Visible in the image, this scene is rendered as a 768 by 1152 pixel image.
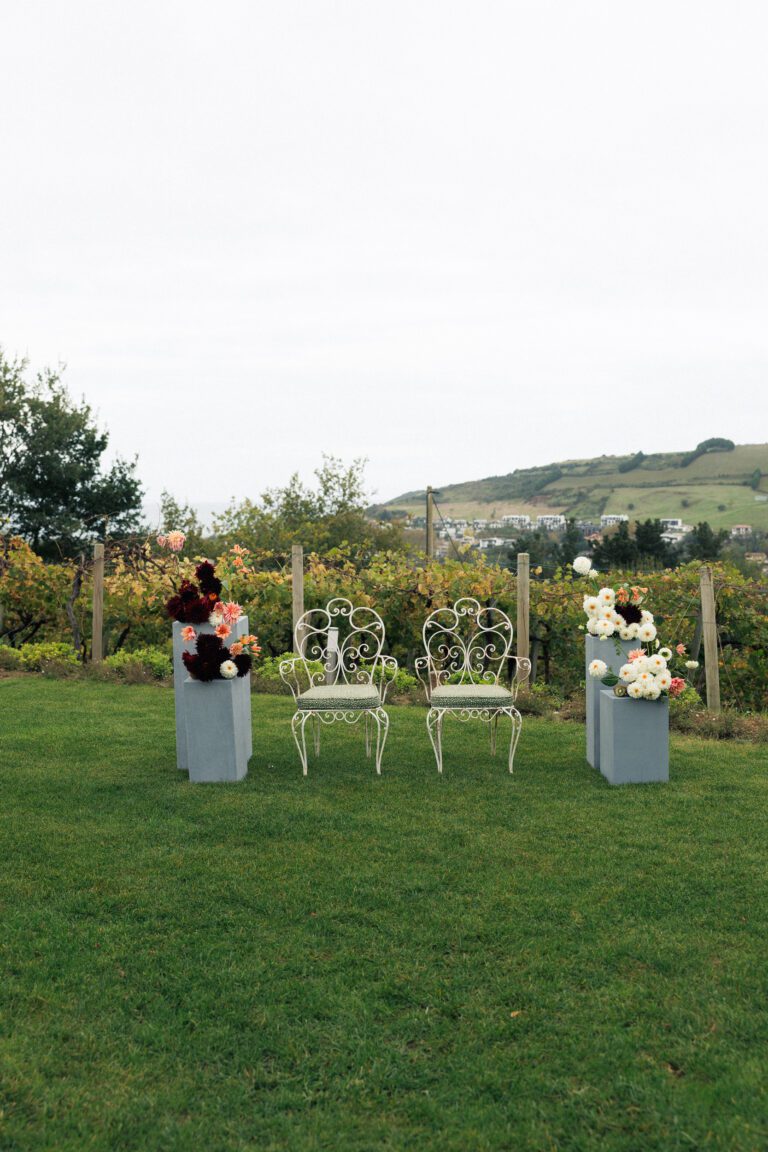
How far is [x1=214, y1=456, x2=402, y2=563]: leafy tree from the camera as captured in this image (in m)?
22.4

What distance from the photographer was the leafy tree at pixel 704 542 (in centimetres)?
2403

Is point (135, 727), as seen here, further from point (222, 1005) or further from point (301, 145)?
point (301, 145)

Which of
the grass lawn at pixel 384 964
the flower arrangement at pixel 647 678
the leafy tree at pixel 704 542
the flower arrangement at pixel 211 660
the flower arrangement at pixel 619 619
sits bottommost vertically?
the grass lawn at pixel 384 964

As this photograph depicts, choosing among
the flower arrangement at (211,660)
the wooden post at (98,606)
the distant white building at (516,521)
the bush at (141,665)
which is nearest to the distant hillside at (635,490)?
the distant white building at (516,521)

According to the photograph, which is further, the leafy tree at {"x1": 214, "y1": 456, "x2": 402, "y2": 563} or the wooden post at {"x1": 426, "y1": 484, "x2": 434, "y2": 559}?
the leafy tree at {"x1": 214, "y1": 456, "x2": 402, "y2": 563}

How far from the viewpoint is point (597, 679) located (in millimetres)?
5492

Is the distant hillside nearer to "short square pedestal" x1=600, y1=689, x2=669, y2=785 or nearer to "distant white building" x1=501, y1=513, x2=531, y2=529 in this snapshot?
"distant white building" x1=501, y1=513, x2=531, y2=529

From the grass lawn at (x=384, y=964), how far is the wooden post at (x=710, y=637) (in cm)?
204

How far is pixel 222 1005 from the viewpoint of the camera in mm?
2678

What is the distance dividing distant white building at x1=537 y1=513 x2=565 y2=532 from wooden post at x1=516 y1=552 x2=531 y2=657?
60.9 ft

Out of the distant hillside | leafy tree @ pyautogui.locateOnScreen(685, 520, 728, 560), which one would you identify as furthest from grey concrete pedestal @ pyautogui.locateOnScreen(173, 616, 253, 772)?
the distant hillside

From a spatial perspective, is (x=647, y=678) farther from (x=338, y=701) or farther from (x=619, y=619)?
(x=338, y=701)

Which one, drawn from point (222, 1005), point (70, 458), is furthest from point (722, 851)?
point (70, 458)

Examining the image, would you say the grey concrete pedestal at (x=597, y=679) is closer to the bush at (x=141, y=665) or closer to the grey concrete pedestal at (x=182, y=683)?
the grey concrete pedestal at (x=182, y=683)
